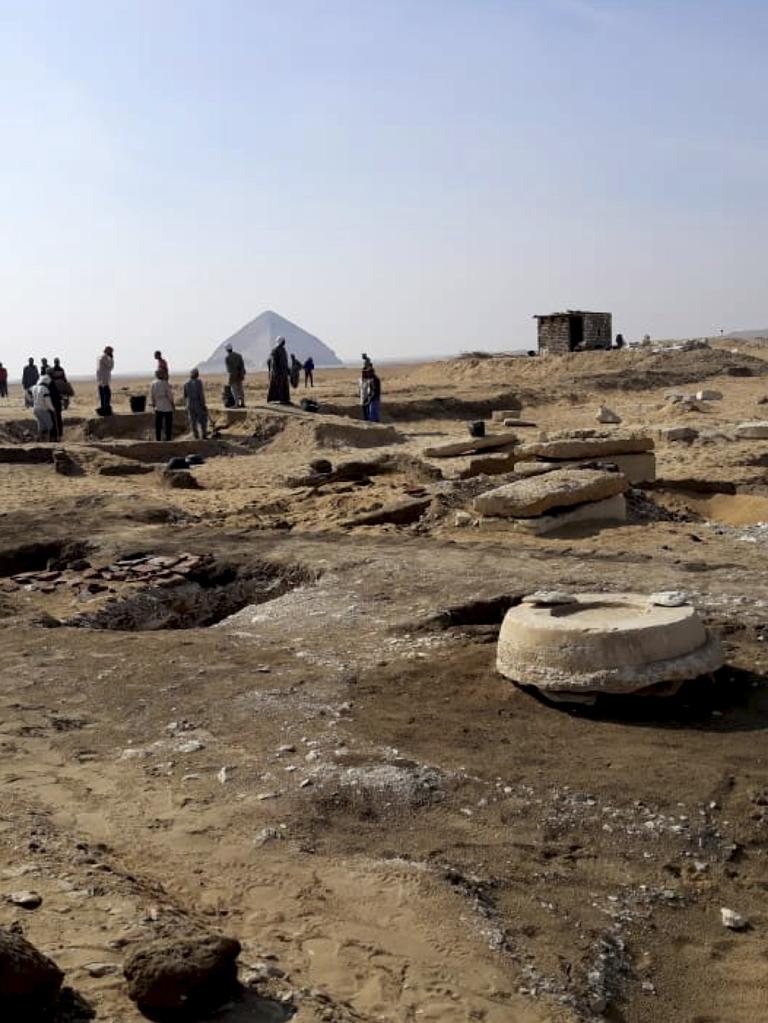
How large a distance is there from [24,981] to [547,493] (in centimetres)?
787

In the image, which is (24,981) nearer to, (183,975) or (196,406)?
(183,975)

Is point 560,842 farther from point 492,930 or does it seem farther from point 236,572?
point 236,572

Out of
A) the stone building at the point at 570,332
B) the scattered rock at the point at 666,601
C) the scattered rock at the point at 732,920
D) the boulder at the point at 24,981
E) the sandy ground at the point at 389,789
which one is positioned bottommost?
the scattered rock at the point at 732,920

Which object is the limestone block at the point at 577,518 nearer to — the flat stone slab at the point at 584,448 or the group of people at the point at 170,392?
the flat stone slab at the point at 584,448

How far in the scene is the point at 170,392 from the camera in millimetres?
18609

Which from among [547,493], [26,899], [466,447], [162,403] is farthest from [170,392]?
[26,899]

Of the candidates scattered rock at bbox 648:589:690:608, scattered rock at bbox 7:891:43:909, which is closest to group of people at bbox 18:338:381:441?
scattered rock at bbox 648:589:690:608

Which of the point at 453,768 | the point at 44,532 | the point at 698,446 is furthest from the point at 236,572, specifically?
the point at 698,446

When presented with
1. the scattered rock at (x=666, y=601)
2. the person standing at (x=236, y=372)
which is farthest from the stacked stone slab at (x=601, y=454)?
the person standing at (x=236, y=372)

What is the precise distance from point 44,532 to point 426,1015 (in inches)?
316

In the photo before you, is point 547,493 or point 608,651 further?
point 547,493

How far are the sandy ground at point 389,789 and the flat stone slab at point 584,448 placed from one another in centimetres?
244

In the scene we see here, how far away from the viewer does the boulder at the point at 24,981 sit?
2.76m

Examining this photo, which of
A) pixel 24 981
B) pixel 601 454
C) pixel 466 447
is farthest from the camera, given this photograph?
pixel 466 447
